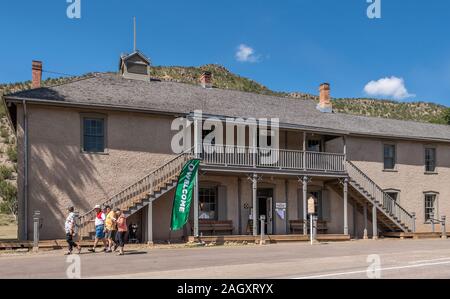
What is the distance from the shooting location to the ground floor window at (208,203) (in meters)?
25.2

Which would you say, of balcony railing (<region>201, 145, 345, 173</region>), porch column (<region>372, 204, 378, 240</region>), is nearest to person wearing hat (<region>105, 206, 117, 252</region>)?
balcony railing (<region>201, 145, 345, 173</region>)

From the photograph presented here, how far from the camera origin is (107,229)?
1819 centimetres

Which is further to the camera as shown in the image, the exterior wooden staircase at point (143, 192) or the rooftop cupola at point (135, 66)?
the rooftop cupola at point (135, 66)

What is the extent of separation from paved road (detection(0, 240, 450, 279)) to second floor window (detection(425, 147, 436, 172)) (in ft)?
52.5

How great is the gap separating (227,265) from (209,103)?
14.0m

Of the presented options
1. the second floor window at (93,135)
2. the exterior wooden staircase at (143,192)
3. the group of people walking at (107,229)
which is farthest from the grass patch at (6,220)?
the group of people walking at (107,229)

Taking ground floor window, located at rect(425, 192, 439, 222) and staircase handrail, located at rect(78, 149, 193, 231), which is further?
ground floor window, located at rect(425, 192, 439, 222)

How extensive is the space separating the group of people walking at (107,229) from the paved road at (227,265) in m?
0.62

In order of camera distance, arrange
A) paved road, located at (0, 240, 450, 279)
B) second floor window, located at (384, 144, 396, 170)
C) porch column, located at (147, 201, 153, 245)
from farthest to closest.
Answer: second floor window, located at (384, 144, 396, 170)
porch column, located at (147, 201, 153, 245)
paved road, located at (0, 240, 450, 279)

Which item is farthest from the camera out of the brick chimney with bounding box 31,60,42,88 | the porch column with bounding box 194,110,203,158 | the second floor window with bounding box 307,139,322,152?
the second floor window with bounding box 307,139,322,152

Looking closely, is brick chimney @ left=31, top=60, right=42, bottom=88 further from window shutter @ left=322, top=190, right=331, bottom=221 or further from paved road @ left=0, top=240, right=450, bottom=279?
window shutter @ left=322, top=190, right=331, bottom=221

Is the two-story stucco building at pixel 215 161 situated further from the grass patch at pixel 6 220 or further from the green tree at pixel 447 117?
the green tree at pixel 447 117

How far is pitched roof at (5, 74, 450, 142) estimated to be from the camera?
22.7m
